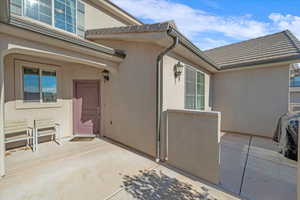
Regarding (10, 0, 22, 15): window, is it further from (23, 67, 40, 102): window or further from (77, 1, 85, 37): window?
Answer: (77, 1, 85, 37): window

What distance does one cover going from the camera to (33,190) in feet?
10.1

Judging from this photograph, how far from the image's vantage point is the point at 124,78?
5.74 meters

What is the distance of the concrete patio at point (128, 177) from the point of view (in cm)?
303

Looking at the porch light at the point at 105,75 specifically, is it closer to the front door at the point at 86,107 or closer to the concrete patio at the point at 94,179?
the front door at the point at 86,107

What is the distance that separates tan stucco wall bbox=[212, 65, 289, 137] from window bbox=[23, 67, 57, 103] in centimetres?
830

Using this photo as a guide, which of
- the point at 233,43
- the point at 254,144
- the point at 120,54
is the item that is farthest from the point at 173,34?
the point at 233,43

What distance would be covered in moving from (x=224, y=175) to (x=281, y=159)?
2.33 meters

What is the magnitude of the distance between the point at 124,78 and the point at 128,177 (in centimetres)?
340

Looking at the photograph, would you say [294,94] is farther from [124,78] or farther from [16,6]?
[16,6]

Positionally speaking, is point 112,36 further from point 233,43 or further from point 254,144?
point 233,43

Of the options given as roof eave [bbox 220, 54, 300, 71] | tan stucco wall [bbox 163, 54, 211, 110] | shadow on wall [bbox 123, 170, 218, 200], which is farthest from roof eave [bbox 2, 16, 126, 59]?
roof eave [bbox 220, 54, 300, 71]

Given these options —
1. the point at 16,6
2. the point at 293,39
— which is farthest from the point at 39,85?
the point at 293,39

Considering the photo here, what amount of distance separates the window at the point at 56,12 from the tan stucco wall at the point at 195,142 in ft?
18.1

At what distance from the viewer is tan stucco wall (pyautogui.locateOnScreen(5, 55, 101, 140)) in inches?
202
